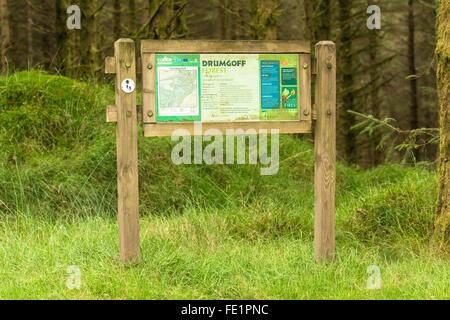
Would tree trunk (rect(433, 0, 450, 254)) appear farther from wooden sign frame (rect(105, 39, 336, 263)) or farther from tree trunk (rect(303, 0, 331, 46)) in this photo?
tree trunk (rect(303, 0, 331, 46))

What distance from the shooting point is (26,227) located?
252 inches

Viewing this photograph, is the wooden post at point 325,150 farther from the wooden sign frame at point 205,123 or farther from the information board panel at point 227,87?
the information board panel at point 227,87

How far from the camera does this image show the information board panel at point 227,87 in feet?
16.5

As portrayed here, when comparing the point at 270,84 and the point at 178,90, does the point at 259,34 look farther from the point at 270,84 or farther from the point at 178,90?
the point at 178,90

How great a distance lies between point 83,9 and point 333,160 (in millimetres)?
9299

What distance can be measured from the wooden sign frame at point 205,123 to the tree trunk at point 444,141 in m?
1.18

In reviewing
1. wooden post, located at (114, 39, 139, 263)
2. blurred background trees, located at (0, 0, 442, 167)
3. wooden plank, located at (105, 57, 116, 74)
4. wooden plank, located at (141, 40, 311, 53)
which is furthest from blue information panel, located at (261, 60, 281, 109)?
blurred background trees, located at (0, 0, 442, 167)

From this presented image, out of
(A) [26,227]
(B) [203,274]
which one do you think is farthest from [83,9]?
(B) [203,274]

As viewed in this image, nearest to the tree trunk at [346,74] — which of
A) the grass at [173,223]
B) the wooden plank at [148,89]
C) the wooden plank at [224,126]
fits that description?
the grass at [173,223]

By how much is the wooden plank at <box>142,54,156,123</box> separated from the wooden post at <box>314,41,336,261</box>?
1461 mm

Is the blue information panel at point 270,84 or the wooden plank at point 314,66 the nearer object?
the blue information panel at point 270,84

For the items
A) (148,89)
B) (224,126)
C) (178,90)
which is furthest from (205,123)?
(148,89)

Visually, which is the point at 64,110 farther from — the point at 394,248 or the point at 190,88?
the point at 394,248

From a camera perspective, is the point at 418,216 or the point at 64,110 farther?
the point at 64,110
